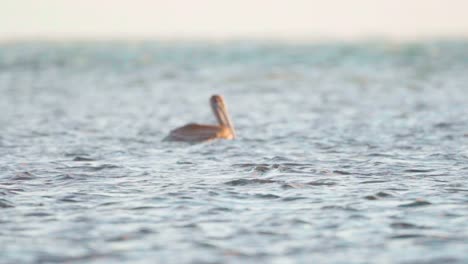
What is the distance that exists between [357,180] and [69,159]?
4.64m

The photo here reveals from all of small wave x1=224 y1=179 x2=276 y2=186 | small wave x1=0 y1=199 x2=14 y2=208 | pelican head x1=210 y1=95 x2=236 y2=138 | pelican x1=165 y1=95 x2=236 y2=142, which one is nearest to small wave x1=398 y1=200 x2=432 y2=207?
small wave x1=224 y1=179 x2=276 y2=186

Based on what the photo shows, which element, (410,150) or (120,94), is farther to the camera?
(120,94)

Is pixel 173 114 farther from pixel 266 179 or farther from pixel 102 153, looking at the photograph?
pixel 266 179

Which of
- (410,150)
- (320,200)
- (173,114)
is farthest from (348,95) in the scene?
(320,200)

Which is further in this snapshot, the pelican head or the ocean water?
the pelican head

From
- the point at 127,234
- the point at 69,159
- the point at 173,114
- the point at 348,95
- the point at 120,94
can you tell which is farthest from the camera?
the point at 120,94

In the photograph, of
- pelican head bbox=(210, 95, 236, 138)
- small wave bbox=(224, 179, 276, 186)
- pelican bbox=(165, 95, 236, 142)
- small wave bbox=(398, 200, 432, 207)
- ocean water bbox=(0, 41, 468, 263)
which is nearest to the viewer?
ocean water bbox=(0, 41, 468, 263)

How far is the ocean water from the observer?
30.6 ft

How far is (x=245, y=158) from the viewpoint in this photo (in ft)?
51.6

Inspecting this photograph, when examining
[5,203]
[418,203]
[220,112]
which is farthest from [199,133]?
[418,203]

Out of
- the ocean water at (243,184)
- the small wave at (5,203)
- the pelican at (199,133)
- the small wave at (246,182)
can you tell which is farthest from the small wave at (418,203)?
the pelican at (199,133)

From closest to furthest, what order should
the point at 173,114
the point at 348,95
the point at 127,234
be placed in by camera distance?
the point at 127,234, the point at 173,114, the point at 348,95

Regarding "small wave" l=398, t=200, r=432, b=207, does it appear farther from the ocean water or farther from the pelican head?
the pelican head

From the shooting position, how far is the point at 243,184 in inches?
503
